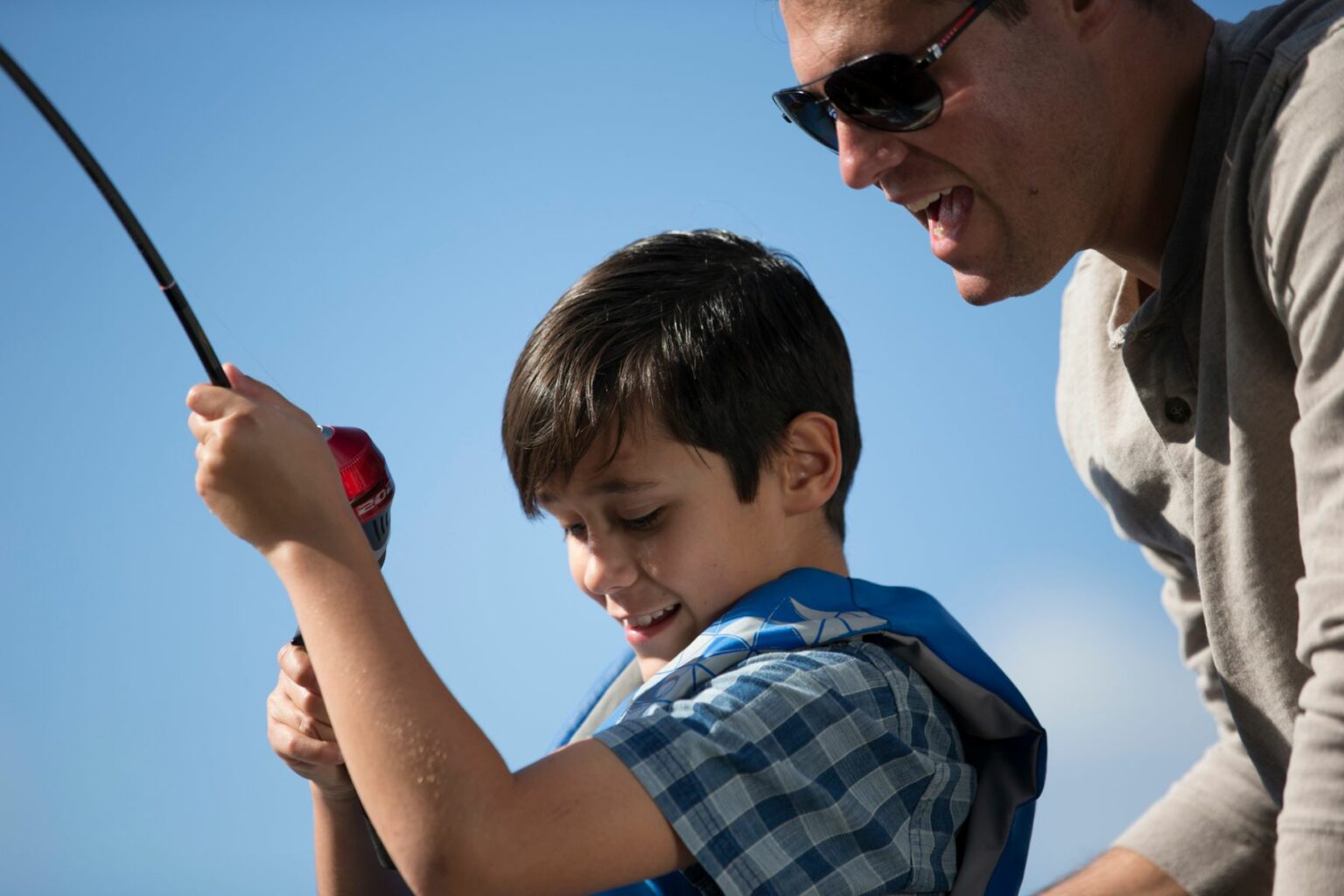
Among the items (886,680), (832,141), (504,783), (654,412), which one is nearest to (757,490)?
(654,412)

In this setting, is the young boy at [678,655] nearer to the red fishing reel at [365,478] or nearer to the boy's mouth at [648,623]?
the boy's mouth at [648,623]

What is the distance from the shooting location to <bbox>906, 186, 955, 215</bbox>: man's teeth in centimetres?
175

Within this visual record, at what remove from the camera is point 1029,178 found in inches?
66.2

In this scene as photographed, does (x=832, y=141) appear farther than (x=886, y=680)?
Yes

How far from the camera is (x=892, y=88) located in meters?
1.64

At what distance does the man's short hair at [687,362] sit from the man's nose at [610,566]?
90 millimetres

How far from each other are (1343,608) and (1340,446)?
139 mm

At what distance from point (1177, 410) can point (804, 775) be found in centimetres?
67

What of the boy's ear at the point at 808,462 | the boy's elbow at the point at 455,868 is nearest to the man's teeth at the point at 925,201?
the boy's ear at the point at 808,462

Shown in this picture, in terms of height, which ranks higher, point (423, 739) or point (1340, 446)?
point (423, 739)

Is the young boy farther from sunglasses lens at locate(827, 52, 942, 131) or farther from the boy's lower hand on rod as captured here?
sunglasses lens at locate(827, 52, 942, 131)

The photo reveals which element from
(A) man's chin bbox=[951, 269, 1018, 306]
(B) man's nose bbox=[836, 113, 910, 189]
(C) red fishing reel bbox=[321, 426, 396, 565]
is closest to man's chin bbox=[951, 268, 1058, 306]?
(A) man's chin bbox=[951, 269, 1018, 306]

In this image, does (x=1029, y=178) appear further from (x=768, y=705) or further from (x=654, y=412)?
(x=768, y=705)

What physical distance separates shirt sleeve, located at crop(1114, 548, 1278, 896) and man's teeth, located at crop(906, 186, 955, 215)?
655mm
